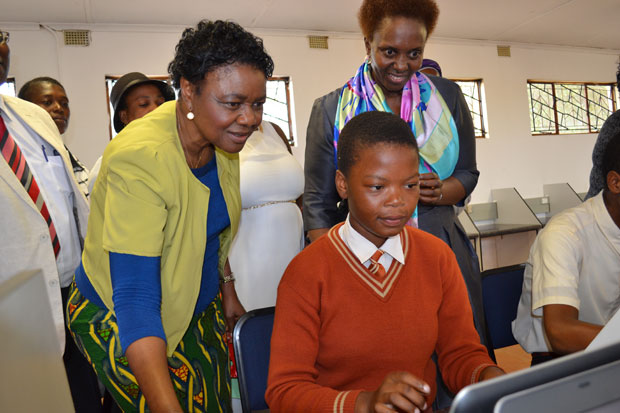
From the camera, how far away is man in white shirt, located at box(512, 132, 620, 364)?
161 centimetres

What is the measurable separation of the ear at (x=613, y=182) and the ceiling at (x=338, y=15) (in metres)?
4.02

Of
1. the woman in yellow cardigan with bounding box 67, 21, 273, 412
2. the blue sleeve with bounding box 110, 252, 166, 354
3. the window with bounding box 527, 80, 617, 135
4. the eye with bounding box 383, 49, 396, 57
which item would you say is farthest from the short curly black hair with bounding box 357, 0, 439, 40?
the window with bounding box 527, 80, 617, 135

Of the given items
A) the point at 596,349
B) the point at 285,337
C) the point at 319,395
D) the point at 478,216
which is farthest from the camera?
the point at 478,216

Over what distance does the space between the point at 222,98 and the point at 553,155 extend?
744 centimetres

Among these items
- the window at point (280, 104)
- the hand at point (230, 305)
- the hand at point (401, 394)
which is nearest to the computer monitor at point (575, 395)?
the hand at point (401, 394)

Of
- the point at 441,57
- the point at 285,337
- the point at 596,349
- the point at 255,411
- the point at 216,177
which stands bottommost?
the point at 255,411

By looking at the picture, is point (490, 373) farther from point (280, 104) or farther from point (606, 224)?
point (280, 104)

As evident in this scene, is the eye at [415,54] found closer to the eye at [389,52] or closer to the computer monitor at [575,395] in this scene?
the eye at [389,52]

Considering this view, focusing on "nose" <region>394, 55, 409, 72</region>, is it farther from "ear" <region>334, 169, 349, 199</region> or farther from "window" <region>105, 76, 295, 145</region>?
"window" <region>105, 76, 295, 145</region>

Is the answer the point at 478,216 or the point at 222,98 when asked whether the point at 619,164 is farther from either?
the point at 478,216

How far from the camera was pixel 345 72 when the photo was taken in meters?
6.34

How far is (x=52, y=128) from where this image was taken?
2.13 m

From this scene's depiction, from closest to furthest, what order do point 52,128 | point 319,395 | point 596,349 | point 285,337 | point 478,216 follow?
point 596,349 → point 319,395 → point 285,337 → point 52,128 → point 478,216

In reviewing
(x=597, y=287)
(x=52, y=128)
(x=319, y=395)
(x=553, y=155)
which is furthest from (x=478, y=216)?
(x=319, y=395)
